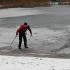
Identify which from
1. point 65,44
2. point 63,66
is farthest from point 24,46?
point 63,66

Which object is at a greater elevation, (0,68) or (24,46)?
(0,68)

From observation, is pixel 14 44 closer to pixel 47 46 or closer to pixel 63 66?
pixel 47 46

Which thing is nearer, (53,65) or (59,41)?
(53,65)

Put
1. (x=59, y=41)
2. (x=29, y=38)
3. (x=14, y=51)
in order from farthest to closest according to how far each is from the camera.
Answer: (x=29, y=38) < (x=59, y=41) < (x=14, y=51)

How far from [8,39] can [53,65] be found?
383 inches

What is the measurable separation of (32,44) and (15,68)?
26.5 feet

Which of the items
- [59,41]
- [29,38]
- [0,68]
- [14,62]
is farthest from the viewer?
[29,38]

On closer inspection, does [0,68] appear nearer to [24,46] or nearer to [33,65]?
[33,65]

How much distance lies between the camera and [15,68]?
8320 millimetres

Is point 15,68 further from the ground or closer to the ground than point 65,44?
further from the ground

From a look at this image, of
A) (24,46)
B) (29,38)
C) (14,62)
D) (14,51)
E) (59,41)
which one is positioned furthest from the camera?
(29,38)

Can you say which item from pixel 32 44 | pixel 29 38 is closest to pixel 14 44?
pixel 32 44

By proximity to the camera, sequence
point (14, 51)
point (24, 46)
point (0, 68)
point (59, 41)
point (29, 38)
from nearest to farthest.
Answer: point (0, 68) < point (14, 51) < point (24, 46) < point (59, 41) < point (29, 38)

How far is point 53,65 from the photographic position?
28.5 feet
